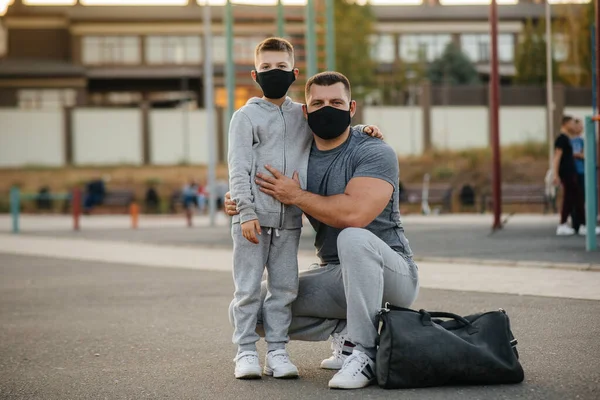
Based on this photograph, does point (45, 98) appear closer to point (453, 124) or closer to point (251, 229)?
point (453, 124)

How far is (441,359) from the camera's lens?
5363mm

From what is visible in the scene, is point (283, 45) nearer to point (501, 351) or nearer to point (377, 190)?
point (377, 190)

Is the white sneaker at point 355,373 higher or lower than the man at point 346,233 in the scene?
lower

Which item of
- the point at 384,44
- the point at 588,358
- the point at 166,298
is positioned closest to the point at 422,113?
the point at 384,44

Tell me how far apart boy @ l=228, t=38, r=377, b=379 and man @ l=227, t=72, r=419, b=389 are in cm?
9

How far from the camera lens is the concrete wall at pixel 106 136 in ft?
185

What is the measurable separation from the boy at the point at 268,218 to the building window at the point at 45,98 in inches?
2589

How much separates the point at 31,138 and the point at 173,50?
18790 millimetres

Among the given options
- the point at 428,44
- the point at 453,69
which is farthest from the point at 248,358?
the point at 428,44

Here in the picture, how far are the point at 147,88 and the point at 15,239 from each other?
53.4m

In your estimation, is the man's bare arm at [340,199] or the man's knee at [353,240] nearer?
the man's knee at [353,240]

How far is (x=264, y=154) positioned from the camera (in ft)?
19.4

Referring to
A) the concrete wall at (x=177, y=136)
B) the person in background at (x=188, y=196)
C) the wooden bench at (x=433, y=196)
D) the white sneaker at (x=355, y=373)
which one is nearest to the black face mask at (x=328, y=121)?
the white sneaker at (x=355, y=373)

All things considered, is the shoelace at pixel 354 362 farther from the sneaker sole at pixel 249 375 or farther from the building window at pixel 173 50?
the building window at pixel 173 50
